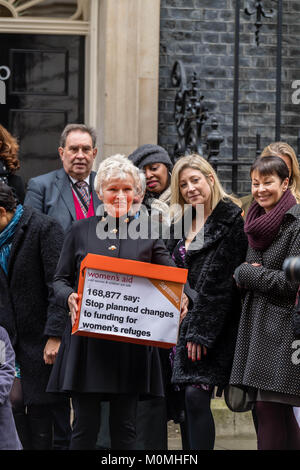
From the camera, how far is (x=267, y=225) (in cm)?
531

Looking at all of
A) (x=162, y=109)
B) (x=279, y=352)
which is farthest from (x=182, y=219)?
(x=162, y=109)

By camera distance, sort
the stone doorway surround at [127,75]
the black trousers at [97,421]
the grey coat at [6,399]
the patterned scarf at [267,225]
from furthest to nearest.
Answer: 1. the stone doorway surround at [127,75]
2. the patterned scarf at [267,225]
3. the black trousers at [97,421]
4. the grey coat at [6,399]

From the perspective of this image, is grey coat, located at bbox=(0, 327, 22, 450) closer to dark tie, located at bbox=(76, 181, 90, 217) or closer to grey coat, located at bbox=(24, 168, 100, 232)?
grey coat, located at bbox=(24, 168, 100, 232)

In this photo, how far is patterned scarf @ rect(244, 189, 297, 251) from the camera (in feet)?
17.4

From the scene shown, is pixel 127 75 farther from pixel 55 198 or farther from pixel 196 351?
pixel 196 351

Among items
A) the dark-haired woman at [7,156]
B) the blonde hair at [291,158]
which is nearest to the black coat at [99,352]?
the blonde hair at [291,158]

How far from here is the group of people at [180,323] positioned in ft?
16.7

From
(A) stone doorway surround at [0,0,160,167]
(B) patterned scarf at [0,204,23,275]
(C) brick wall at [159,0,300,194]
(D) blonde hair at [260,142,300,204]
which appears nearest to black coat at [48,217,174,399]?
(B) patterned scarf at [0,204,23,275]

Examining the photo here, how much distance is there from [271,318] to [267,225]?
49 centimetres

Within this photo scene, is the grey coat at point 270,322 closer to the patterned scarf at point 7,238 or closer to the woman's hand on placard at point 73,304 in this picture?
the woman's hand on placard at point 73,304

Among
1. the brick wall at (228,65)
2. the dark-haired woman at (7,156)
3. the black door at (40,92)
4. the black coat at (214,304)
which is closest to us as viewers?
the black coat at (214,304)

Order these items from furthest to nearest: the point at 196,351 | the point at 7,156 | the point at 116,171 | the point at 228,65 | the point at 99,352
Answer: the point at 228,65, the point at 7,156, the point at 196,351, the point at 116,171, the point at 99,352

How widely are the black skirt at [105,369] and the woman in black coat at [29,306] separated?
1.35 feet

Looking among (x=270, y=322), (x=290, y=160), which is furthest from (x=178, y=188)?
(x=270, y=322)
